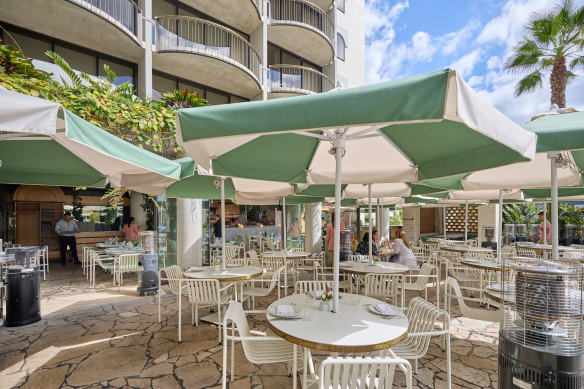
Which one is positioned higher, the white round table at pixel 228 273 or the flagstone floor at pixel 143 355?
the white round table at pixel 228 273

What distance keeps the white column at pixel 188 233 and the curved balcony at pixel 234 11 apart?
812 cm

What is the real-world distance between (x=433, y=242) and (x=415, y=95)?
12061 mm

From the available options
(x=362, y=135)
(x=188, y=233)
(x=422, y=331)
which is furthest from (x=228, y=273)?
(x=188, y=233)

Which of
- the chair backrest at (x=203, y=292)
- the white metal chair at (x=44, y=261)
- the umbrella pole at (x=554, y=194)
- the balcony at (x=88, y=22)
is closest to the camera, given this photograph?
the umbrella pole at (x=554, y=194)

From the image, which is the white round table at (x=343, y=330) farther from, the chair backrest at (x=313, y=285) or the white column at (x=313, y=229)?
the white column at (x=313, y=229)

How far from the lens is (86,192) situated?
13195mm

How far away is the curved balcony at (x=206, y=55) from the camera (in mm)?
10195

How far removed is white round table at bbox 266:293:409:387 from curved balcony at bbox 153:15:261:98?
10063mm

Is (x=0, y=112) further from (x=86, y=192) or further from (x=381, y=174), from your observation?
(x=86, y=192)

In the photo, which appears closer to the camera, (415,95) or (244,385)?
(415,95)

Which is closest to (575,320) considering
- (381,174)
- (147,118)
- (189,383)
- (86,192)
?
(381,174)

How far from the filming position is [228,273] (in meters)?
4.64

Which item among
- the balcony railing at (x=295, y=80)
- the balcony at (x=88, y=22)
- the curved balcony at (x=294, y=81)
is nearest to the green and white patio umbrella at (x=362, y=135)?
the balcony at (x=88, y=22)

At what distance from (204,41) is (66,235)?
8651 millimetres
